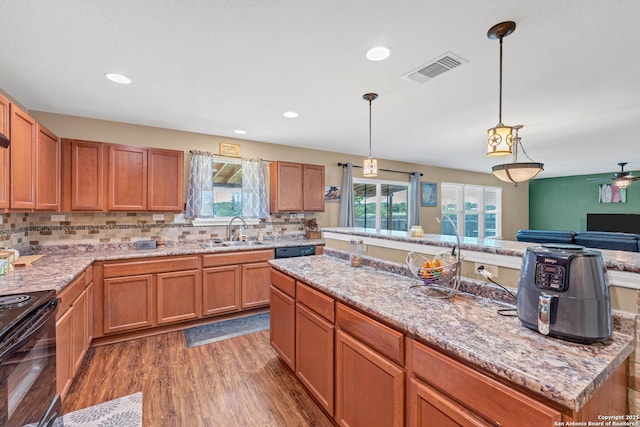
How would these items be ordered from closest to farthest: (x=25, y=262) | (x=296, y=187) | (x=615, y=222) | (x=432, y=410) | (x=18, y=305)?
1. (x=432, y=410)
2. (x=18, y=305)
3. (x=25, y=262)
4. (x=296, y=187)
5. (x=615, y=222)

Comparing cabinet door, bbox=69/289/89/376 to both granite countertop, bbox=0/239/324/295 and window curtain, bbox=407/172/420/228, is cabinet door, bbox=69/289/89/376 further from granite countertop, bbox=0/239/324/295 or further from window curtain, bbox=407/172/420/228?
window curtain, bbox=407/172/420/228

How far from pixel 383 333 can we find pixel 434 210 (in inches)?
232

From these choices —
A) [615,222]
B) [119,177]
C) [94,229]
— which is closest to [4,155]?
[119,177]

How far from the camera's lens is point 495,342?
3.58 feet

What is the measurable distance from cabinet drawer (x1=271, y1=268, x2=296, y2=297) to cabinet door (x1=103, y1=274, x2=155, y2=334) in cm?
154

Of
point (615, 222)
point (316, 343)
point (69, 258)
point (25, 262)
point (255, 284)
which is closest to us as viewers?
point (316, 343)

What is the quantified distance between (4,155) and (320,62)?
7.77ft

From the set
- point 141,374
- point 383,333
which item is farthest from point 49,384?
point 383,333

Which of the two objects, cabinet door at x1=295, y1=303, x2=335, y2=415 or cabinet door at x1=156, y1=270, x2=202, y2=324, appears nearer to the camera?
cabinet door at x1=295, y1=303, x2=335, y2=415

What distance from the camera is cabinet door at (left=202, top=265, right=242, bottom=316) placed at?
11.4 ft

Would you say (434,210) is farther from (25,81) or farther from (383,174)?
(25,81)

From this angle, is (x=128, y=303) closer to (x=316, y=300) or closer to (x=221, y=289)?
(x=221, y=289)

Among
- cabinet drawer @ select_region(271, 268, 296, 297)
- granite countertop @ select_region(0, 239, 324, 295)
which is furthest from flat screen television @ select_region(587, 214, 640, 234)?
cabinet drawer @ select_region(271, 268, 296, 297)

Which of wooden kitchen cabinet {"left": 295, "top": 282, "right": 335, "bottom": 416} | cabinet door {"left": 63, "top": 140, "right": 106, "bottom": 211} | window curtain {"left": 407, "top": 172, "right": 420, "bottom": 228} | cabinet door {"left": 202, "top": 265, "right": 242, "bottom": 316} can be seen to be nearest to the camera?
wooden kitchen cabinet {"left": 295, "top": 282, "right": 335, "bottom": 416}
